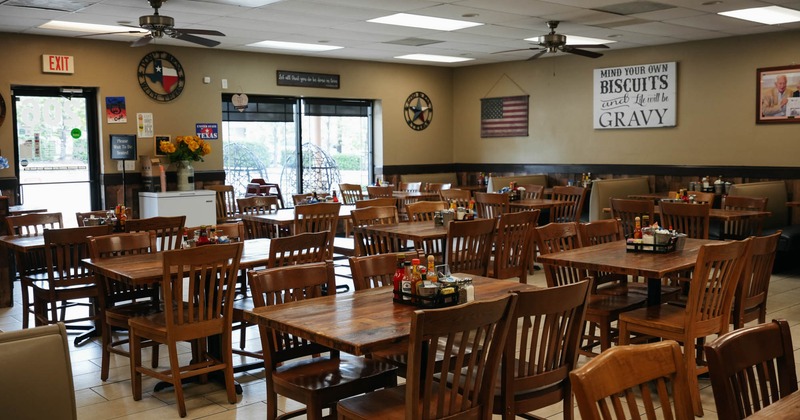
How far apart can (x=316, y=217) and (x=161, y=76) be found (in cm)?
413

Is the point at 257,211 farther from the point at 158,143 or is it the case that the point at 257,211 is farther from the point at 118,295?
the point at 118,295

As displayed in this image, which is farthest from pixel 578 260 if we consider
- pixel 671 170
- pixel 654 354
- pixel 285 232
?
pixel 671 170

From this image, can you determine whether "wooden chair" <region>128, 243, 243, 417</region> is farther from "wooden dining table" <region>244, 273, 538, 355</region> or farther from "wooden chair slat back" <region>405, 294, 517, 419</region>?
"wooden chair slat back" <region>405, 294, 517, 419</region>

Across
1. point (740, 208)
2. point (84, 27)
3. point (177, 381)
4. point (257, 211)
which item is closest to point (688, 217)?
point (740, 208)

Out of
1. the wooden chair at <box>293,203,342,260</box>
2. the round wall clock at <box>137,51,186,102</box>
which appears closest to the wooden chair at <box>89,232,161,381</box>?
the wooden chair at <box>293,203,342,260</box>

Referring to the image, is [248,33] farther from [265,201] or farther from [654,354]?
[654,354]

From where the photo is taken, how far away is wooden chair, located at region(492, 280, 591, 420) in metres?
3.04

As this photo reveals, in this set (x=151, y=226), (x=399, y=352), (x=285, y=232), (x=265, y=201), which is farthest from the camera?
(x=265, y=201)

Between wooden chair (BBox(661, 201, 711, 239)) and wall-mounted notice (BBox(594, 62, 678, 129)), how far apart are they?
3860 mm

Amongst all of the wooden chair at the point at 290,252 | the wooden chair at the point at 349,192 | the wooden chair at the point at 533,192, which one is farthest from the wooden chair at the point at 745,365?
the wooden chair at the point at 349,192

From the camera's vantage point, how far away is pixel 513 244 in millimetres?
6266

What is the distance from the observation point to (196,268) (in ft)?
14.3

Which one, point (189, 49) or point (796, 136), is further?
point (189, 49)

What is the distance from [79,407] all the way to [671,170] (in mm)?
8466
